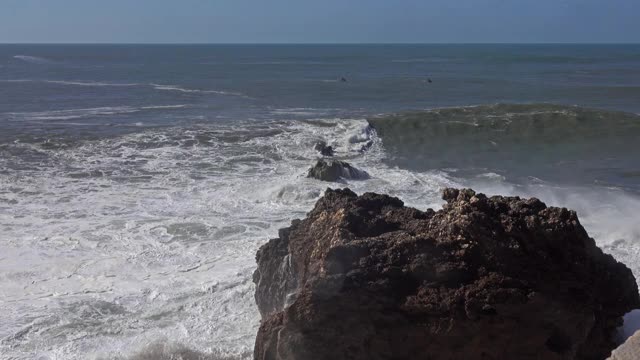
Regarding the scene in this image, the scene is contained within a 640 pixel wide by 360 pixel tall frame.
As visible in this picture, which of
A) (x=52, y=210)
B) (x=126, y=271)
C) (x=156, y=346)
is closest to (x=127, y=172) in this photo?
(x=52, y=210)

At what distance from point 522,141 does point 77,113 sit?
19762mm

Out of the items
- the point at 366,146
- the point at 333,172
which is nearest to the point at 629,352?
the point at 333,172

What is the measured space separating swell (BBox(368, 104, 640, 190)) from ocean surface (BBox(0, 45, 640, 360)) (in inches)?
3.3

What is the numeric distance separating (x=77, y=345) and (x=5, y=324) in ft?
3.93

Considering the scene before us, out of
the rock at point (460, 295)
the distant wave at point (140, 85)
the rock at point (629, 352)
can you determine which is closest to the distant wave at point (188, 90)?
the distant wave at point (140, 85)

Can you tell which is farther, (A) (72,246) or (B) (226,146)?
(B) (226,146)

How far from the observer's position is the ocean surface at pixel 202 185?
8828 millimetres

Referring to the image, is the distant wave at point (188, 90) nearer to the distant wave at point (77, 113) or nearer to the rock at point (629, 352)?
the distant wave at point (77, 113)

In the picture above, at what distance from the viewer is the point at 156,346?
793 cm

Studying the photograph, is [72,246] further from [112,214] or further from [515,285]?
[515,285]

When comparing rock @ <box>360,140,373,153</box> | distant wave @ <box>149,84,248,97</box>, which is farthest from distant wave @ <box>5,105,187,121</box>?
rock @ <box>360,140,373,153</box>

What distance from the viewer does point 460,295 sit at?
5855mm

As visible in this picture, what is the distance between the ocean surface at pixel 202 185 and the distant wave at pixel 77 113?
0.13 metres

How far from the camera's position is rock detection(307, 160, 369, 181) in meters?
17.1
